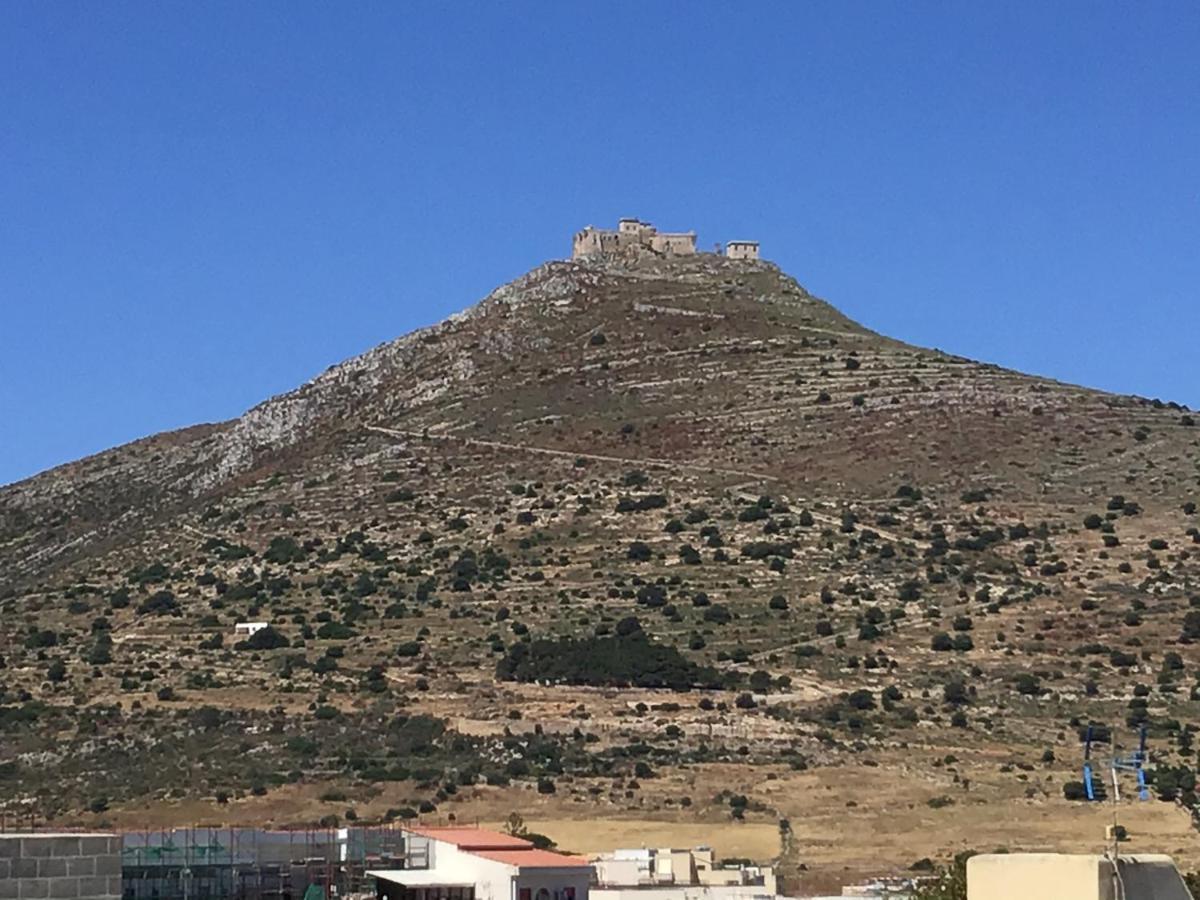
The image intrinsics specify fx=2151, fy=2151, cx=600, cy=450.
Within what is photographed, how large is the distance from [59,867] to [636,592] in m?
72.5

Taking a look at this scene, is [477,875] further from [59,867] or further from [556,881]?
[59,867]

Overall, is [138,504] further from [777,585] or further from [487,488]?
[777,585]

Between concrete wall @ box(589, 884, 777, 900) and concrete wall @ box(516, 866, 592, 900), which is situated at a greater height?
concrete wall @ box(516, 866, 592, 900)

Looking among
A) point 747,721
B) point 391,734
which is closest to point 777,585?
point 747,721

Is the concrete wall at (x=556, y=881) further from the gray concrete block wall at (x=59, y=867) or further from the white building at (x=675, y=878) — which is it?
the gray concrete block wall at (x=59, y=867)

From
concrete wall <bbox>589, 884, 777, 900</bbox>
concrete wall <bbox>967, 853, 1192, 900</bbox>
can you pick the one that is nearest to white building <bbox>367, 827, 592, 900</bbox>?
concrete wall <bbox>589, 884, 777, 900</bbox>

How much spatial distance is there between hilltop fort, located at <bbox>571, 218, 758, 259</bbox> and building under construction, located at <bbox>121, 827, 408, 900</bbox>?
9477 centimetres

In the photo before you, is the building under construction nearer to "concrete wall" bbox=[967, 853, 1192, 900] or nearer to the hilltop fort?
"concrete wall" bbox=[967, 853, 1192, 900]

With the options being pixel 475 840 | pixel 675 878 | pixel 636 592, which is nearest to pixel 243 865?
pixel 475 840

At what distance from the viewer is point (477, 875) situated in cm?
4247

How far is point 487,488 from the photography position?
351 ft

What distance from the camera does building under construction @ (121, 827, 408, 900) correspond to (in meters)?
37.9

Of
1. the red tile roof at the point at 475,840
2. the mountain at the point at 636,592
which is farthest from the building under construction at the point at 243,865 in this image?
the mountain at the point at 636,592

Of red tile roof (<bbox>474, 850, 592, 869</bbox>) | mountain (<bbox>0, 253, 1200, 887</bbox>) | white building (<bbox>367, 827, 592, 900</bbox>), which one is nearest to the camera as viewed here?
white building (<bbox>367, 827, 592, 900</bbox>)
